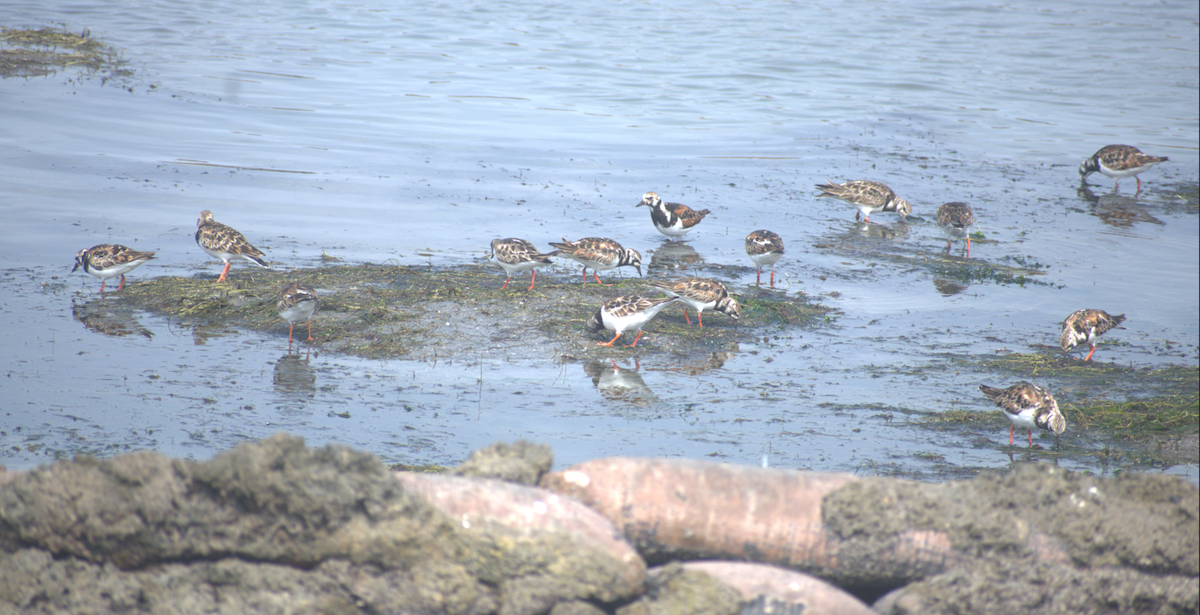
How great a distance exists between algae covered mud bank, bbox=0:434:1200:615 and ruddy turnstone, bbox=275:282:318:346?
15.7 feet

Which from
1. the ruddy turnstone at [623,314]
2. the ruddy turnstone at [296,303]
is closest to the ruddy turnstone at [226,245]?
the ruddy turnstone at [296,303]

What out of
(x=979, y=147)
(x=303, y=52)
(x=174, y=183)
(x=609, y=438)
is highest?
(x=303, y=52)

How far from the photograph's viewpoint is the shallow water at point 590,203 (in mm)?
7781

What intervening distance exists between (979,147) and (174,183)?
18.4 meters

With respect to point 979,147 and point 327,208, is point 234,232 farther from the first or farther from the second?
point 979,147

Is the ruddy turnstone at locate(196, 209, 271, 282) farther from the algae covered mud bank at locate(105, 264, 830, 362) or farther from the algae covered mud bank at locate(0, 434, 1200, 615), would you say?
the algae covered mud bank at locate(0, 434, 1200, 615)

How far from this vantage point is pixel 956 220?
13.9 m

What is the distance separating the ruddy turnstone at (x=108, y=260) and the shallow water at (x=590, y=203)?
64 cm

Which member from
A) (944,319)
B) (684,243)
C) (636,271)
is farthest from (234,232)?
(944,319)

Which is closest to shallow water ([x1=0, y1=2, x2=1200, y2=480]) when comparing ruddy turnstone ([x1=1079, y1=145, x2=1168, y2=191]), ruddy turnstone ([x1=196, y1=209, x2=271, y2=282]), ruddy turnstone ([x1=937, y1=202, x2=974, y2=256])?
ruddy turnstone ([x1=937, y1=202, x2=974, y2=256])

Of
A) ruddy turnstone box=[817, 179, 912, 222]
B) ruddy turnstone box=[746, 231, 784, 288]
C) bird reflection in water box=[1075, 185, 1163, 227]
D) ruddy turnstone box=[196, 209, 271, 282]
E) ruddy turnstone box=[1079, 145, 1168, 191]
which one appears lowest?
ruddy turnstone box=[196, 209, 271, 282]

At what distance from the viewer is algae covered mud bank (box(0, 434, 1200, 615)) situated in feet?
13.5

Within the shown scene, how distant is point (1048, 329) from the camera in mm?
10953

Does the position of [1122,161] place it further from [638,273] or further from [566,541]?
[566,541]
